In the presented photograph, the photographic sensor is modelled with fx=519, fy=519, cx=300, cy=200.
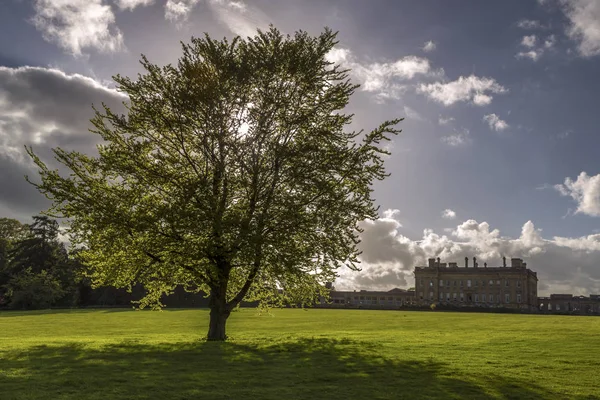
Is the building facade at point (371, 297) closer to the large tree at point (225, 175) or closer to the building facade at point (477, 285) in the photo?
the building facade at point (477, 285)

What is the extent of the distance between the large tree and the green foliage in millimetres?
55198

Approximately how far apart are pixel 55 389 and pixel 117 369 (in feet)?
9.09

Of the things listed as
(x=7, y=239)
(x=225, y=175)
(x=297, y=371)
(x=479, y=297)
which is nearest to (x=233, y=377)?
(x=297, y=371)

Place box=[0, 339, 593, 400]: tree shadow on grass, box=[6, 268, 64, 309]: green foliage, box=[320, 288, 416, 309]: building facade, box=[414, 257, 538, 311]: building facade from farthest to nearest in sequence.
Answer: box=[320, 288, 416, 309]: building facade, box=[414, 257, 538, 311]: building facade, box=[6, 268, 64, 309]: green foliage, box=[0, 339, 593, 400]: tree shadow on grass

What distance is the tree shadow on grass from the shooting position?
1086cm

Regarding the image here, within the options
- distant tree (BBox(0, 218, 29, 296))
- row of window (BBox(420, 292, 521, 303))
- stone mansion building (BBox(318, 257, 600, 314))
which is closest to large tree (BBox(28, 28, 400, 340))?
distant tree (BBox(0, 218, 29, 296))

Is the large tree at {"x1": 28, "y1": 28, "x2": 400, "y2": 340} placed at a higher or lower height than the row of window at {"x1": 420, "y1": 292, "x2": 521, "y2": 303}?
higher

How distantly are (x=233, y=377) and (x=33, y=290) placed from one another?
6607 cm

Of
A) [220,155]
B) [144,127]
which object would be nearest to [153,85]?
[144,127]

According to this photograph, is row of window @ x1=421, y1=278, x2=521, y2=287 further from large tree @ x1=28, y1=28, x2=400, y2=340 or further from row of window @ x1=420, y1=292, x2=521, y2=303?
large tree @ x1=28, y1=28, x2=400, y2=340

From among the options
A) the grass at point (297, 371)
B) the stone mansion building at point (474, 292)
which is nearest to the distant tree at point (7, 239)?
the grass at point (297, 371)

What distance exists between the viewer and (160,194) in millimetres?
20719

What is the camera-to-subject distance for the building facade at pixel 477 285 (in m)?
135

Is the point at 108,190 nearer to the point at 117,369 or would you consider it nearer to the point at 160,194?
the point at 160,194
